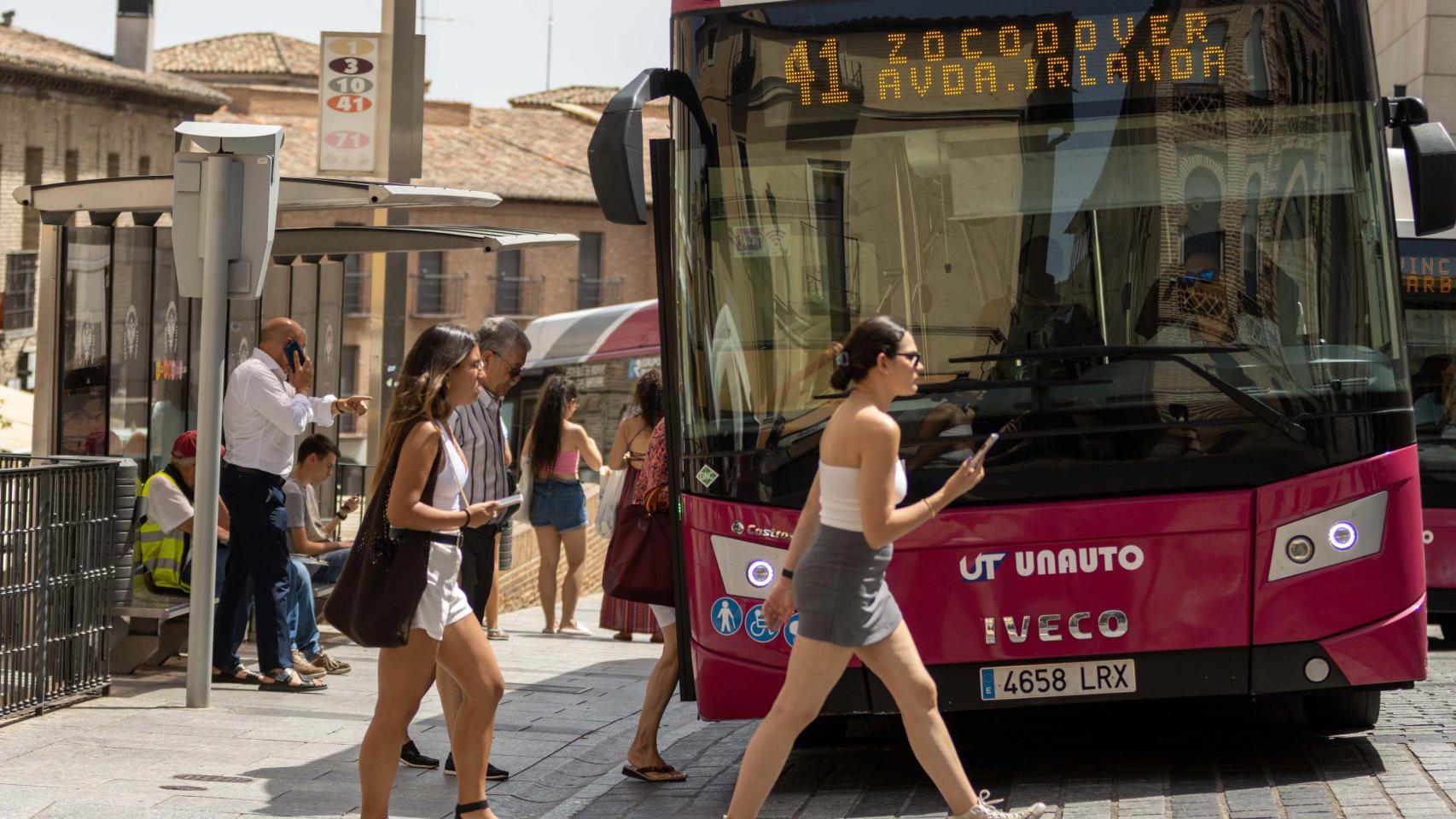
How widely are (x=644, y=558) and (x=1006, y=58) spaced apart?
7.81ft

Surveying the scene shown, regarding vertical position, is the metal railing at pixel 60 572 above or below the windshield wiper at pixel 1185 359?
below

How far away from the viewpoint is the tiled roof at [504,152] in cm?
6725

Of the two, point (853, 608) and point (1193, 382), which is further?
point (1193, 382)

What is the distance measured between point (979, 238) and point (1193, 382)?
91 cm

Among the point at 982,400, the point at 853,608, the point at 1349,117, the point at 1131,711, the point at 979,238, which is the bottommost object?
the point at 1131,711

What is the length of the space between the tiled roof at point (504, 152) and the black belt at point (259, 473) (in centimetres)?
5454

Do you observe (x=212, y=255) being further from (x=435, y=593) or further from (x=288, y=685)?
(x=435, y=593)

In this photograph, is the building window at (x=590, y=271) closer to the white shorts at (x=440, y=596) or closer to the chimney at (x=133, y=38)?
the chimney at (x=133, y=38)

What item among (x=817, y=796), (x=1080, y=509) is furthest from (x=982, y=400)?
(x=817, y=796)

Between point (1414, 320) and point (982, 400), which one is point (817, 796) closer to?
point (982, 400)

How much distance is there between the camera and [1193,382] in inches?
292

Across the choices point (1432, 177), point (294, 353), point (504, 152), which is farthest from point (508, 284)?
point (1432, 177)

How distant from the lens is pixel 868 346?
622 cm

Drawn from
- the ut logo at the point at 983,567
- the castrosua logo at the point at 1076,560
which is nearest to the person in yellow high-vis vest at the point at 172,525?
the ut logo at the point at 983,567
